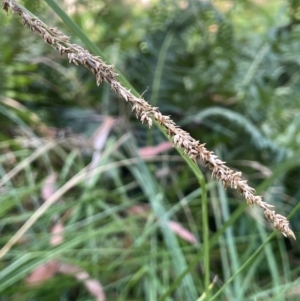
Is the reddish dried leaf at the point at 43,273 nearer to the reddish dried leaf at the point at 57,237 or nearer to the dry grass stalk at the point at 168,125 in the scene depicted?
the reddish dried leaf at the point at 57,237

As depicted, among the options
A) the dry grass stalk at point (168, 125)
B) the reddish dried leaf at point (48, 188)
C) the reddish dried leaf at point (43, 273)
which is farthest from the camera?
the reddish dried leaf at point (48, 188)

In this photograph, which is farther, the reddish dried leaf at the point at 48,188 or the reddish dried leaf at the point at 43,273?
the reddish dried leaf at the point at 48,188

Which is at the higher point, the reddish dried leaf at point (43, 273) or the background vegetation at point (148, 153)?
the background vegetation at point (148, 153)

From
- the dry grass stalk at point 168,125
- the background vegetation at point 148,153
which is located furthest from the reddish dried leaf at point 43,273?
the dry grass stalk at point 168,125

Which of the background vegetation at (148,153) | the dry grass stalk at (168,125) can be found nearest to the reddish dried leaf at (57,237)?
the background vegetation at (148,153)

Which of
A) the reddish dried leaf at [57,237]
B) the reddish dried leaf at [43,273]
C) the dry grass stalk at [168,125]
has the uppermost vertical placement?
the dry grass stalk at [168,125]

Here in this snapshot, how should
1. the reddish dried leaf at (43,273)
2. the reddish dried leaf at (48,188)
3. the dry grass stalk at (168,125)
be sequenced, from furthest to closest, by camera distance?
the reddish dried leaf at (48,188), the reddish dried leaf at (43,273), the dry grass stalk at (168,125)

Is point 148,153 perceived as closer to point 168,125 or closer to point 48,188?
point 48,188

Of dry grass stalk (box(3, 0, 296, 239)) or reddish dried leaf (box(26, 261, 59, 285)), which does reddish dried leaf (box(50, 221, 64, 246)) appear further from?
dry grass stalk (box(3, 0, 296, 239))

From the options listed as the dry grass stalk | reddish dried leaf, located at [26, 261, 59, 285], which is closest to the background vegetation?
reddish dried leaf, located at [26, 261, 59, 285]
